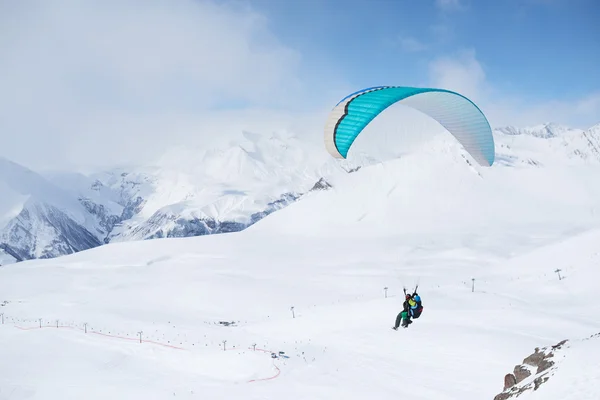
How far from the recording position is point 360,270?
6150cm

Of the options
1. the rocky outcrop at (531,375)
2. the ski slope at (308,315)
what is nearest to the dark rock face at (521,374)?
the rocky outcrop at (531,375)

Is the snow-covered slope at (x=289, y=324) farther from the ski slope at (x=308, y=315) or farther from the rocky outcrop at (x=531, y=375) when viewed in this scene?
the rocky outcrop at (x=531, y=375)

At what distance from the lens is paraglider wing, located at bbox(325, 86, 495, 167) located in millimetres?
20234

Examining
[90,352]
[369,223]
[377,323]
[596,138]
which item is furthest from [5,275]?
[596,138]

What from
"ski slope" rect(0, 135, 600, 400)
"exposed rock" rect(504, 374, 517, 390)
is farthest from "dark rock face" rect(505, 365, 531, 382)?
"ski slope" rect(0, 135, 600, 400)

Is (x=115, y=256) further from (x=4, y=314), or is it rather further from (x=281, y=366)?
(x=281, y=366)

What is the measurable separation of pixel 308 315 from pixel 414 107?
15363 mm

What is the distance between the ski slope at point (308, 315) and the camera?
1708 centimetres

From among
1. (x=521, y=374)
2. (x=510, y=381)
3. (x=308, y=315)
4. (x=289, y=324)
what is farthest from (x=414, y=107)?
Result: (x=308, y=315)

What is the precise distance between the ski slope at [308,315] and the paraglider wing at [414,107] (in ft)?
22.9

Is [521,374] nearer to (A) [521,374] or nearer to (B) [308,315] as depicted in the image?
(A) [521,374]

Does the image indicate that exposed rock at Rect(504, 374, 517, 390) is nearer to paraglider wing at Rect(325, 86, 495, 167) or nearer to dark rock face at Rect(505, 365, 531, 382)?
dark rock face at Rect(505, 365, 531, 382)

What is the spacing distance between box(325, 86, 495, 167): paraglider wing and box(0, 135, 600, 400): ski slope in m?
6.97

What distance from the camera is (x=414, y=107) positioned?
23.1 meters
